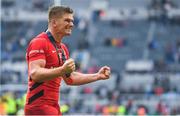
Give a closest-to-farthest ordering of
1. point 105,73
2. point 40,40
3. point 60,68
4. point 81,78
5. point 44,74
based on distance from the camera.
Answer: point 60,68 < point 44,74 < point 40,40 < point 105,73 < point 81,78

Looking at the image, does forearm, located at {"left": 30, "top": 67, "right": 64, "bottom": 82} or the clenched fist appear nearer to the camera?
forearm, located at {"left": 30, "top": 67, "right": 64, "bottom": 82}

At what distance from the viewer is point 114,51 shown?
96.1ft

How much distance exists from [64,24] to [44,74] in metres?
0.60

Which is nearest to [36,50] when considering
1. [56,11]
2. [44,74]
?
[44,74]

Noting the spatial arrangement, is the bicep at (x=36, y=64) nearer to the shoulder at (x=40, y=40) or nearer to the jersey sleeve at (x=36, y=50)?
the jersey sleeve at (x=36, y=50)

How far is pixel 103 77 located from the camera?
6410mm

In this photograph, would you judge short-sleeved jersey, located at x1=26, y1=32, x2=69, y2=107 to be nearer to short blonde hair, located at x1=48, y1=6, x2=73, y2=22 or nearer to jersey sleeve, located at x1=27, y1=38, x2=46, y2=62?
jersey sleeve, located at x1=27, y1=38, x2=46, y2=62

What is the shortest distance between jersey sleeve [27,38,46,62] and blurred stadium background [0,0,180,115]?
1229 centimetres

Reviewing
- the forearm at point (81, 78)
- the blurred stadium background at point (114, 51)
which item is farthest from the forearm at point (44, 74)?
the blurred stadium background at point (114, 51)

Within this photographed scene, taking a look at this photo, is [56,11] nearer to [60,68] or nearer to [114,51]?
[60,68]

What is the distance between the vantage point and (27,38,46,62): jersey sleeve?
228 inches

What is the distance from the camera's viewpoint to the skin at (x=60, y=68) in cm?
550

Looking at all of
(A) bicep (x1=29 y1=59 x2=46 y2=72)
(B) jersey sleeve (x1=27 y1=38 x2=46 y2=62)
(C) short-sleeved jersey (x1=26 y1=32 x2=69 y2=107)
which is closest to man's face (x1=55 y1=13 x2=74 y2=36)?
(C) short-sleeved jersey (x1=26 y1=32 x2=69 y2=107)

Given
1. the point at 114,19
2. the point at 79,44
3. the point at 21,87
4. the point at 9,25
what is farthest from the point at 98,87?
the point at 9,25
